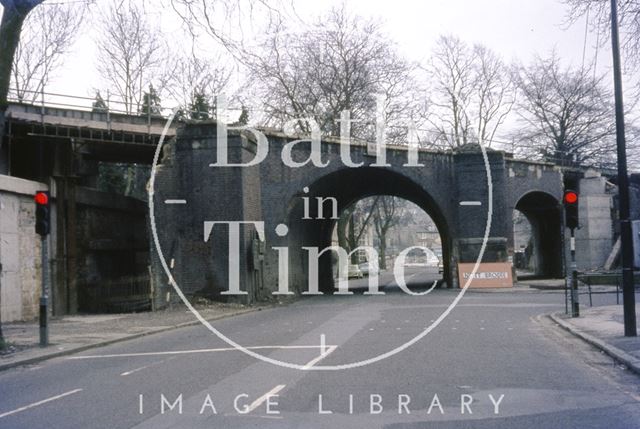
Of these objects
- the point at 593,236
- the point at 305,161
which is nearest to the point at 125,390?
the point at 305,161

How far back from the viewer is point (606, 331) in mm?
15430

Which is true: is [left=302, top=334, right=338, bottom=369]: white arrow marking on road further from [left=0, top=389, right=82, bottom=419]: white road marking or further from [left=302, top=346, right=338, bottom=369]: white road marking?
[left=0, top=389, right=82, bottom=419]: white road marking

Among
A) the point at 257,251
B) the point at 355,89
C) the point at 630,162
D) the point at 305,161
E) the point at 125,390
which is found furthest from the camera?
the point at 630,162

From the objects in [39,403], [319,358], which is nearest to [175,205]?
[319,358]

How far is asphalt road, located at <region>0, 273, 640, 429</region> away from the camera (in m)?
7.80

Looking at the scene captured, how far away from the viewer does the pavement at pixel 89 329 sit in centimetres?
1462

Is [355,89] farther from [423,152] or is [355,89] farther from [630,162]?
[630,162]

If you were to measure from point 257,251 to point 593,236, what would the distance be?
22360 millimetres

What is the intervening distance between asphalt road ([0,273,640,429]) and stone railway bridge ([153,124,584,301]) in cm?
1073

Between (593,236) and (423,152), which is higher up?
(423,152)

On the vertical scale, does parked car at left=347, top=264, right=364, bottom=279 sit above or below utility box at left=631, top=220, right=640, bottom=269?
below

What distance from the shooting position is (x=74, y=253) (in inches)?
1067

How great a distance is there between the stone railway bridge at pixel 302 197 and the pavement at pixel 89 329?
2390 millimetres

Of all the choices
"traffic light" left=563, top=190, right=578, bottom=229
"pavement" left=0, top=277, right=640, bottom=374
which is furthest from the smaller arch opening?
"traffic light" left=563, top=190, right=578, bottom=229
